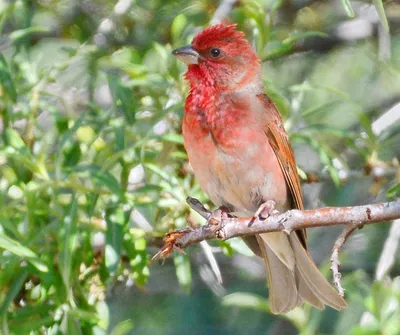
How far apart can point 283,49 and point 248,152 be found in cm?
87

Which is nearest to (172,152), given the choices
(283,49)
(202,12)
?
(283,49)

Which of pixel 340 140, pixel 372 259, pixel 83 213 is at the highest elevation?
pixel 83 213

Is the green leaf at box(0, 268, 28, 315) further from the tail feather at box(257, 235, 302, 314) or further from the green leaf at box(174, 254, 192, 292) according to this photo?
the tail feather at box(257, 235, 302, 314)

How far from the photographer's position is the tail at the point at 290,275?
17.7 ft

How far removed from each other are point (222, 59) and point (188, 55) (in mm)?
204

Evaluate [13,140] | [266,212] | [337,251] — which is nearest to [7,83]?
[13,140]

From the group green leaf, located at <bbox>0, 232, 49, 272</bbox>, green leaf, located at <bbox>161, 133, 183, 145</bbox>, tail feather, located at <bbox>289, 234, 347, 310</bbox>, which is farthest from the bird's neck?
green leaf, located at <bbox>0, 232, 49, 272</bbox>

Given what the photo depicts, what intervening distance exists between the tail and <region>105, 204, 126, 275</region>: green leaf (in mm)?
729

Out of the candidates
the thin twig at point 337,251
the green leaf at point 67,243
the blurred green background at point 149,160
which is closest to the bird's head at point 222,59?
the blurred green background at point 149,160

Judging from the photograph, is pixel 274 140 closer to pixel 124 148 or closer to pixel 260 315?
pixel 124 148

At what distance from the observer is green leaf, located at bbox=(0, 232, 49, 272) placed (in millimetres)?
5027

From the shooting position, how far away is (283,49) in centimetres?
611

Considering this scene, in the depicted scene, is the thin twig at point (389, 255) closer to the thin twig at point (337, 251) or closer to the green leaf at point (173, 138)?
the green leaf at point (173, 138)

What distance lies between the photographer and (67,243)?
5.22 meters
